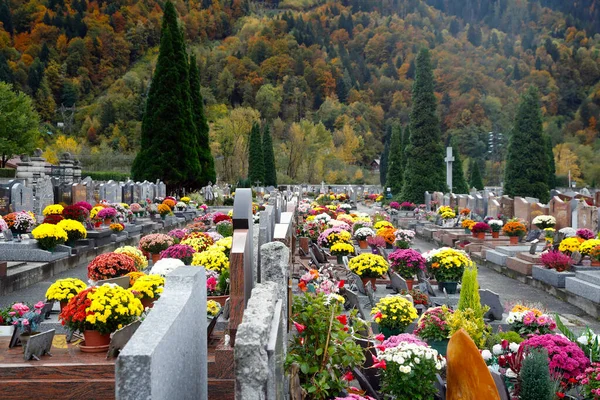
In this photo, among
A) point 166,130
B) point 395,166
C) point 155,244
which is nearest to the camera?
point 155,244

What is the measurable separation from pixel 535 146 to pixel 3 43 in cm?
11369

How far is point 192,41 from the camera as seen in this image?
525 feet

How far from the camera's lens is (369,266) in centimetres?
1054

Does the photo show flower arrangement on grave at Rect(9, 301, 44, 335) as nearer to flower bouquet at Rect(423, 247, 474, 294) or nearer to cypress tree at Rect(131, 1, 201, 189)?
flower bouquet at Rect(423, 247, 474, 294)

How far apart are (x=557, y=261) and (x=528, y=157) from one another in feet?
56.6

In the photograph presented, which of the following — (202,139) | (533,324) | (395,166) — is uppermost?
(202,139)

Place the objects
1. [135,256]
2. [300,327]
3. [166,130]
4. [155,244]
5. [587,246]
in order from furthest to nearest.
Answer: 1. [166,130]
2. [155,244]
3. [587,246]
4. [135,256]
5. [300,327]

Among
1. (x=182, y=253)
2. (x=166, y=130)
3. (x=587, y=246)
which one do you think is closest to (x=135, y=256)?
(x=182, y=253)

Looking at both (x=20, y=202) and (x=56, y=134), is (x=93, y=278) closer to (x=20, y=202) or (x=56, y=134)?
(x=20, y=202)

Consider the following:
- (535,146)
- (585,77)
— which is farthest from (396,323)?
(585,77)

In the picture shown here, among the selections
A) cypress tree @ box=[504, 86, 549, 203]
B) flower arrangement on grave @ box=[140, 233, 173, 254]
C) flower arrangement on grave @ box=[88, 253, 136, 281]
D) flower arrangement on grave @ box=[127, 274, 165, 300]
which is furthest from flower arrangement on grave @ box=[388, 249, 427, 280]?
cypress tree @ box=[504, 86, 549, 203]

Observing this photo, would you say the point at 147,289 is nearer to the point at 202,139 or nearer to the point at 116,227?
the point at 116,227

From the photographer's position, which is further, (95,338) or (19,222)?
(19,222)

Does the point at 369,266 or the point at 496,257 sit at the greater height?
the point at 369,266
